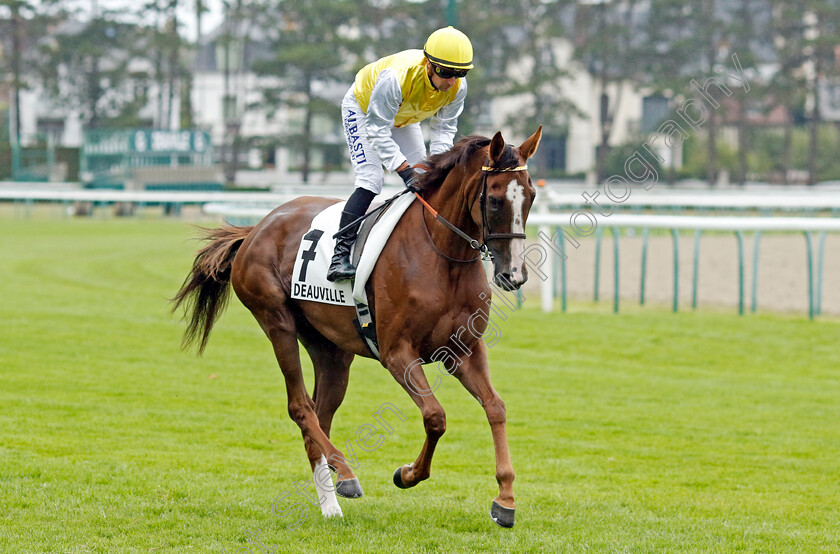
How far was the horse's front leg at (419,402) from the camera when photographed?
4.15m

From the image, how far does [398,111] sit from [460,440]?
234 cm

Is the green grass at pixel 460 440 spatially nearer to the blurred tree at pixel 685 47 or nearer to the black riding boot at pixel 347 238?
the black riding boot at pixel 347 238

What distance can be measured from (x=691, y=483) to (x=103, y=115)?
38307 mm

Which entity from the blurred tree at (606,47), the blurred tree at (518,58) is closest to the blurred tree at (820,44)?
the blurred tree at (606,47)

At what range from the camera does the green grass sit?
427 cm

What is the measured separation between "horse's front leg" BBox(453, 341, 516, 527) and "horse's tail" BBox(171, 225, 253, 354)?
1.77m

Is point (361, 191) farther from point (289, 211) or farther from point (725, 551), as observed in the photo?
point (725, 551)

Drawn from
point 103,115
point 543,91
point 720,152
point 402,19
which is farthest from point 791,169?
point 103,115

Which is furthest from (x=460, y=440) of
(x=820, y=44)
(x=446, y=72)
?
(x=820, y=44)

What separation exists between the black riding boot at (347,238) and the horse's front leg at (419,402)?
18.3 inches

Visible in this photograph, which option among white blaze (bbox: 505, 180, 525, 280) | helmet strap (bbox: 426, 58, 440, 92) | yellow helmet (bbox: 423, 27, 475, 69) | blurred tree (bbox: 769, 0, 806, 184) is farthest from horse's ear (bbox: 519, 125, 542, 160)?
blurred tree (bbox: 769, 0, 806, 184)

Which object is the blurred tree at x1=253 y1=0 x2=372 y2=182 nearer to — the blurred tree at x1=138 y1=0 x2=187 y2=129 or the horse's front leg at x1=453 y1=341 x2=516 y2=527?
the blurred tree at x1=138 y1=0 x2=187 y2=129

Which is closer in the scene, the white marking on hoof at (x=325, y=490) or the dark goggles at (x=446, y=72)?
the dark goggles at (x=446, y=72)

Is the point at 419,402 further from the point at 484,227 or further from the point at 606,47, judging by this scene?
the point at 606,47
